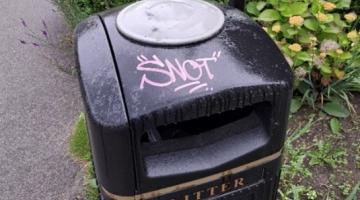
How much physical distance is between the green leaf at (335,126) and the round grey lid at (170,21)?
4.35 feet

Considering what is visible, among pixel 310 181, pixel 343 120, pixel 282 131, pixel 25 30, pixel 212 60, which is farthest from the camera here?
pixel 25 30

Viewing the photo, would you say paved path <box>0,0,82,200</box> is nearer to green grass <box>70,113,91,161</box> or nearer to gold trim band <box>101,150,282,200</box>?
green grass <box>70,113,91,161</box>

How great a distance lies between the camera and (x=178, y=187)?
1423 millimetres

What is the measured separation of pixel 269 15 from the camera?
2795 mm

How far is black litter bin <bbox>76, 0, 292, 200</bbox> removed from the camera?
4.20ft

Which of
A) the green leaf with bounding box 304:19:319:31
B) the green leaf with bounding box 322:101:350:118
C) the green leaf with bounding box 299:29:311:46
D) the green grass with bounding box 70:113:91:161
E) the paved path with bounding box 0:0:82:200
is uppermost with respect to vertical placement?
the green leaf with bounding box 304:19:319:31

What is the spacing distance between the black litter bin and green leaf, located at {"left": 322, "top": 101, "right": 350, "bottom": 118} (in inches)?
48.8

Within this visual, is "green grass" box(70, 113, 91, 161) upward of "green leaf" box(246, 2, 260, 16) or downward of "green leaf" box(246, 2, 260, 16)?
downward

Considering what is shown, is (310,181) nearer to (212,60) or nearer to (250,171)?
(250,171)

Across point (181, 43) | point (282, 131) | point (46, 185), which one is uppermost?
point (181, 43)

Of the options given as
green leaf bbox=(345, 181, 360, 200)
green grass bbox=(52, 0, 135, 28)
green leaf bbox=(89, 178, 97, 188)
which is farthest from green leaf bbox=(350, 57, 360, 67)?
green grass bbox=(52, 0, 135, 28)

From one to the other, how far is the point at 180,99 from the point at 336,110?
1666 mm

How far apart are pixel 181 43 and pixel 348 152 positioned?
4.92 ft

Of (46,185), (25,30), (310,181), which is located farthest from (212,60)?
(25,30)
